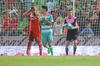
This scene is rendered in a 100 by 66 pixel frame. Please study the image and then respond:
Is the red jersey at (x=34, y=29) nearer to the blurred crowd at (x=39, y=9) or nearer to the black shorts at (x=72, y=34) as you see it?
the blurred crowd at (x=39, y=9)

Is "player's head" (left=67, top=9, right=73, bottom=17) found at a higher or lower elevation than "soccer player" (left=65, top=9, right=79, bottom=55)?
higher

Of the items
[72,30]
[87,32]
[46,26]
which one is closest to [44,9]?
[46,26]

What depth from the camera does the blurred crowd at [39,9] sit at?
7.09m

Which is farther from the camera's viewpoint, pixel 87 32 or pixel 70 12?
pixel 87 32

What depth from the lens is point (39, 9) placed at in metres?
7.14

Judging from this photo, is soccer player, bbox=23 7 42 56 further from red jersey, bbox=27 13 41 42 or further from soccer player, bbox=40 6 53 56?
soccer player, bbox=40 6 53 56

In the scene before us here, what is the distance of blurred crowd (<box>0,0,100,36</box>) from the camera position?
7.09 metres

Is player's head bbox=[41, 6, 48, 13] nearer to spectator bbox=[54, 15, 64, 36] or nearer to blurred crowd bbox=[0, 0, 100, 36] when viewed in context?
blurred crowd bbox=[0, 0, 100, 36]

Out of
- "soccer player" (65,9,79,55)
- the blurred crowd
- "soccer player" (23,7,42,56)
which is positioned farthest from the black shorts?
"soccer player" (23,7,42,56)

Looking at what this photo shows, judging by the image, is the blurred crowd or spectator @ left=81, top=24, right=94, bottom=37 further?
spectator @ left=81, top=24, right=94, bottom=37

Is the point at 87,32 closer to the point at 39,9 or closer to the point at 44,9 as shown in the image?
the point at 44,9

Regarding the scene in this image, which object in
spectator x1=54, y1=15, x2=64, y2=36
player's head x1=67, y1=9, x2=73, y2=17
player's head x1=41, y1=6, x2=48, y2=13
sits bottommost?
spectator x1=54, y1=15, x2=64, y2=36

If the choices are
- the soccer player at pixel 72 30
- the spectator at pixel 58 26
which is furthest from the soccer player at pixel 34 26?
the soccer player at pixel 72 30

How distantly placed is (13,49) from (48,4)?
1528 mm
